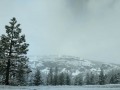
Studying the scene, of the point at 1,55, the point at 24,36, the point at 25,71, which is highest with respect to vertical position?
the point at 24,36

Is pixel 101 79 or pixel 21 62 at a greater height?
pixel 21 62

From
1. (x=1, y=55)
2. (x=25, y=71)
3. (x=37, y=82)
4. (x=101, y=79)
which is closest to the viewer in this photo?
(x=1, y=55)

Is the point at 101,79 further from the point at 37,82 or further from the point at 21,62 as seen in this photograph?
the point at 21,62

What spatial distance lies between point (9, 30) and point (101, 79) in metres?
101

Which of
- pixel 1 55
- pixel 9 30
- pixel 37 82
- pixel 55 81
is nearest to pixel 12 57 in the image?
pixel 1 55

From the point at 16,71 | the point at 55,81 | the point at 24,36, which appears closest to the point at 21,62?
the point at 16,71

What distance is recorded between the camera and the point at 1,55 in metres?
47.5

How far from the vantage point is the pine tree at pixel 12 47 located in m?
47.9

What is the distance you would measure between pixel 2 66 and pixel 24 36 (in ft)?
23.6

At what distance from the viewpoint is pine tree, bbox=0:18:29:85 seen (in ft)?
157

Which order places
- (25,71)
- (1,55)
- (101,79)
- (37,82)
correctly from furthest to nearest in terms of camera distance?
(101,79) < (37,82) < (25,71) < (1,55)

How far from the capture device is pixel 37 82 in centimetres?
11181

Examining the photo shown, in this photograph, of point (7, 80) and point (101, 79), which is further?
point (101, 79)

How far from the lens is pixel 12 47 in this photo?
48.8m
